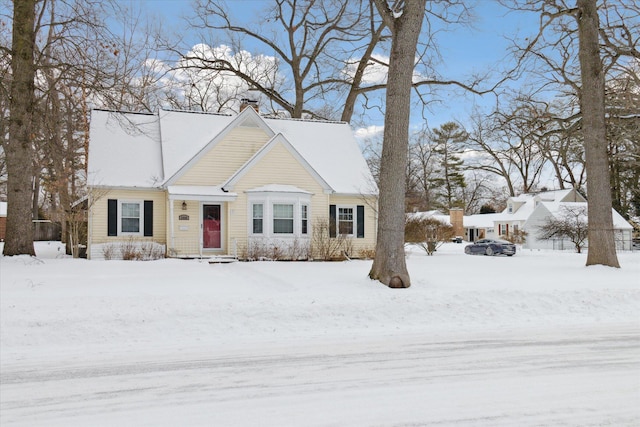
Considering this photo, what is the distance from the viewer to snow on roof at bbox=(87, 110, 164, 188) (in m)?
18.6

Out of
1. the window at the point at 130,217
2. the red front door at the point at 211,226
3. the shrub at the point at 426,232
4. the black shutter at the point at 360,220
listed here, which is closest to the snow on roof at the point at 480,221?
the shrub at the point at 426,232

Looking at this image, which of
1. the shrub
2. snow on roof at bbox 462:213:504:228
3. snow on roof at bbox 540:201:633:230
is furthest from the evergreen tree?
the shrub

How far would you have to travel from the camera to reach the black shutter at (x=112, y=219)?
18.3 m

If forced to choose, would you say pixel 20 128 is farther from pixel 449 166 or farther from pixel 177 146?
pixel 449 166

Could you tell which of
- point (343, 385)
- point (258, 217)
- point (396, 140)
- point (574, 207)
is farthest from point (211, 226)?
point (574, 207)

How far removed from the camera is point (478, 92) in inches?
667

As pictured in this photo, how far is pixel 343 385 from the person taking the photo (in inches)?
190

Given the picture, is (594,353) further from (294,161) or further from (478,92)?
(294,161)

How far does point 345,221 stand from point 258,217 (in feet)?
12.8

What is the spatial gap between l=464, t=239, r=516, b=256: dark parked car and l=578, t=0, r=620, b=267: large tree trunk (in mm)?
12766

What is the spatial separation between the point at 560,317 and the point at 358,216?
13.0 metres

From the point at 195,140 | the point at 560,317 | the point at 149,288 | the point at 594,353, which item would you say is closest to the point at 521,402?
the point at 594,353

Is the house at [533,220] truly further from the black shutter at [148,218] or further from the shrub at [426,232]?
the black shutter at [148,218]

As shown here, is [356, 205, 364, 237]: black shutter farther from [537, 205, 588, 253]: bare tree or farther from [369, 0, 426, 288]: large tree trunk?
[537, 205, 588, 253]: bare tree
